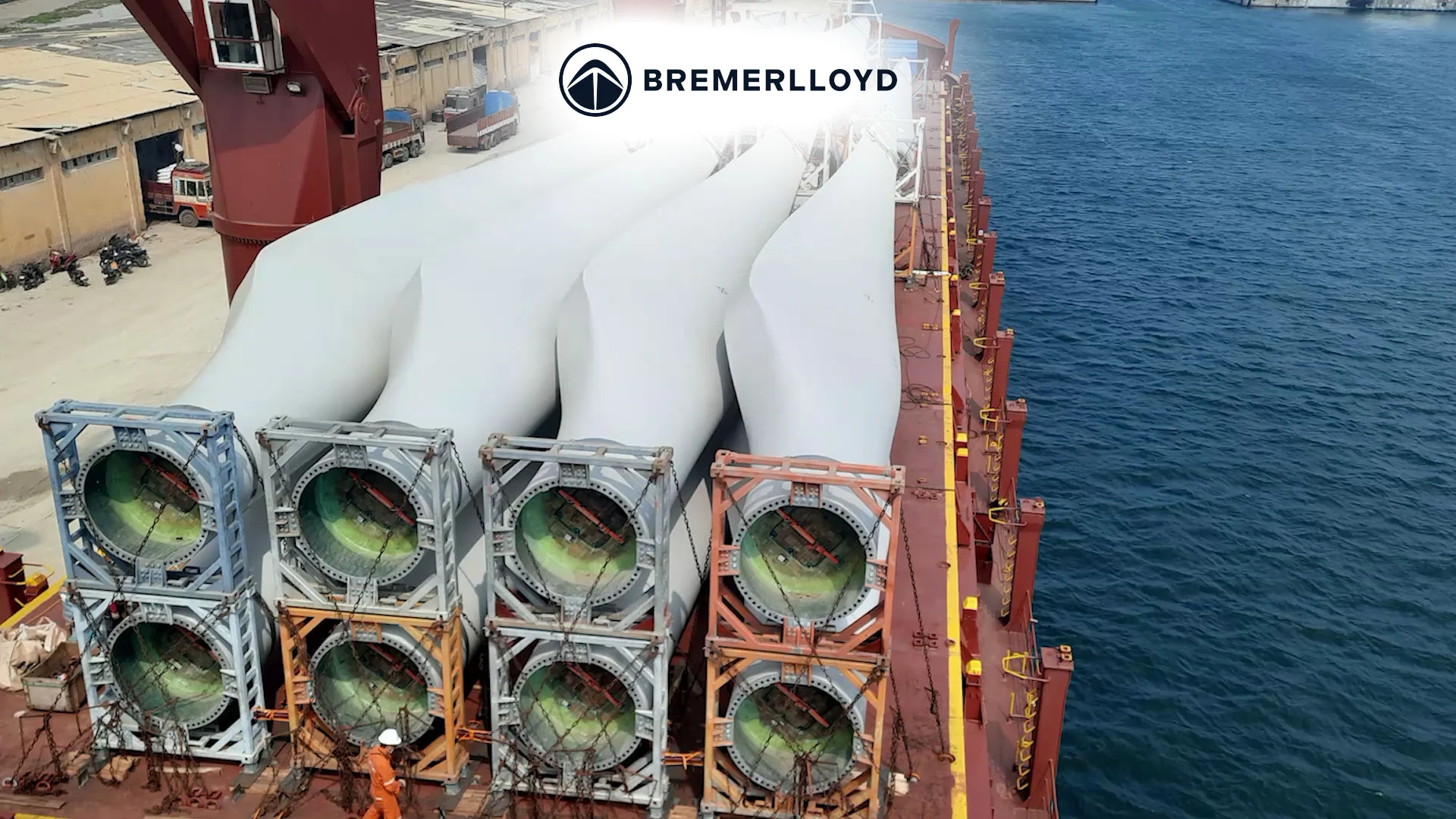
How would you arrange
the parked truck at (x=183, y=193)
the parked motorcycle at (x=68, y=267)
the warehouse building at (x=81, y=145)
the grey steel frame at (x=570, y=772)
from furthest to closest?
the parked truck at (x=183, y=193), the parked motorcycle at (x=68, y=267), the warehouse building at (x=81, y=145), the grey steel frame at (x=570, y=772)

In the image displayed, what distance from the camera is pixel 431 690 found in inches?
496

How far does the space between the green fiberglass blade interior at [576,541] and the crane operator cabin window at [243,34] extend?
10109 mm

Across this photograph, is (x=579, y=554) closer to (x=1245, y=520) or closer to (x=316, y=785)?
(x=316, y=785)

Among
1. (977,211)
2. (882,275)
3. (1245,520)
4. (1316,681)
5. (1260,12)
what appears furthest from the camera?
(1260,12)

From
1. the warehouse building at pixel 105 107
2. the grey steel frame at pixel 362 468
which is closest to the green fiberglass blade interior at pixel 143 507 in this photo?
the grey steel frame at pixel 362 468

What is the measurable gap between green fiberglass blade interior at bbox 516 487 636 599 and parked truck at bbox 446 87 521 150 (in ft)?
160

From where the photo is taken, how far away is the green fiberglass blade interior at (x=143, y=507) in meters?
12.7

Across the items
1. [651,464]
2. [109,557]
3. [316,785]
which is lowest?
[316,785]

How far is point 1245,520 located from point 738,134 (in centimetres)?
1695

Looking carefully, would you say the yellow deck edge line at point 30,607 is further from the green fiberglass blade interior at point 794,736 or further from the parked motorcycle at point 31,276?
the parked motorcycle at point 31,276

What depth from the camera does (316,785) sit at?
42.7ft

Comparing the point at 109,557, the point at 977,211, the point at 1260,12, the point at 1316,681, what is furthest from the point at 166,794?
the point at 1260,12

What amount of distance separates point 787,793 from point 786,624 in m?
1.93

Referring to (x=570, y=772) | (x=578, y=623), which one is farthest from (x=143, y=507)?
(x=570, y=772)
